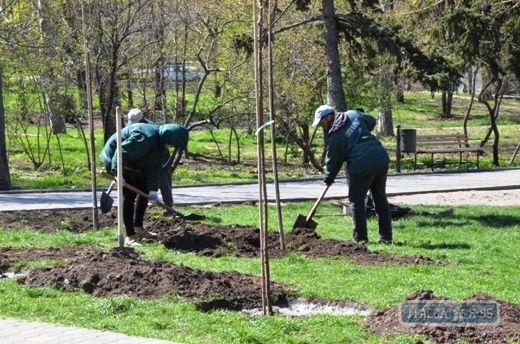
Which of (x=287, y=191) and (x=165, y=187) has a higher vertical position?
(x=165, y=187)

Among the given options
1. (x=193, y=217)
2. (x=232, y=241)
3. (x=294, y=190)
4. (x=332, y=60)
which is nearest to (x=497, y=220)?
(x=332, y=60)

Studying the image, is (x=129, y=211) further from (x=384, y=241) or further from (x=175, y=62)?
(x=175, y=62)

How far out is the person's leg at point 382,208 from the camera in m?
12.2

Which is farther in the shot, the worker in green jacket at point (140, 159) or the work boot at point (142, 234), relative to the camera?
the work boot at point (142, 234)

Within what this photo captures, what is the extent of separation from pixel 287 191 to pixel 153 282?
430 inches

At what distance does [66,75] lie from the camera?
966 inches

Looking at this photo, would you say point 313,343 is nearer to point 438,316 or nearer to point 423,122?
point 438,316

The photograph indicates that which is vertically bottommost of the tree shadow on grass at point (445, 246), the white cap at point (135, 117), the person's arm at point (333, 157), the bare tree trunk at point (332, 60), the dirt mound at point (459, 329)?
the tree shadow on grass at point (445, 246)

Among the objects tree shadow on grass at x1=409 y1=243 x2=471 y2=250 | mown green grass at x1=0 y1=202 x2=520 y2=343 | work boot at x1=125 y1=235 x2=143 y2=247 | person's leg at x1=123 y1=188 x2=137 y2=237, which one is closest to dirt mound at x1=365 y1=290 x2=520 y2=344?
mown green grass at x1=0 y1=202 x2=520 y2=343

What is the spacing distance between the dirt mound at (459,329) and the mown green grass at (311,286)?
0.39 feet

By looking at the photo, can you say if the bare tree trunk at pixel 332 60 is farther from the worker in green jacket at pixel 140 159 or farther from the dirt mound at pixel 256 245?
the worker in green jacket at pixel 140 159

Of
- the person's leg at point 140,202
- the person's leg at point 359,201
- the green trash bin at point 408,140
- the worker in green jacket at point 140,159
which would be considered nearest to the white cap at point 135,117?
the worker in green jacket at point 140,159

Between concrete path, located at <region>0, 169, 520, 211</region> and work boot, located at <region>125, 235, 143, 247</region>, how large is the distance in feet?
14.8

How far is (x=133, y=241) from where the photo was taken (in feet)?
39.9
